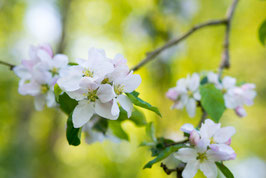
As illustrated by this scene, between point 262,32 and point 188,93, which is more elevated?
point 262,32

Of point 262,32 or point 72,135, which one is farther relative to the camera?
point 262,32

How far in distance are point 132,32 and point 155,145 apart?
3712 mm

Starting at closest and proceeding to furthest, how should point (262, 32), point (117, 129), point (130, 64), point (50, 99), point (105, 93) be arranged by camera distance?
point (105, 93) < point (50, 99) < point (117, 129) < point (262, 32) < point (130, 64)

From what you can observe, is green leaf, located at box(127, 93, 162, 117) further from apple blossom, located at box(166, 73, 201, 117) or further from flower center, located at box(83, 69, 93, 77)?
apple blossom, located at box(166, 73, 201, 117)

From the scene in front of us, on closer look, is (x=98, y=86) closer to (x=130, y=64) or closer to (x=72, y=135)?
(x=72, y=135)

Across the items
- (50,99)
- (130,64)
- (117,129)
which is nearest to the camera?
(50,99)

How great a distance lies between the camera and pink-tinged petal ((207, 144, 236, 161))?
0.75 metres

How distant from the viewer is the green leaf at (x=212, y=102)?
968 millimetres

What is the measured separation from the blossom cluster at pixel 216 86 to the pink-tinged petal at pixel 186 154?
1.23 feet

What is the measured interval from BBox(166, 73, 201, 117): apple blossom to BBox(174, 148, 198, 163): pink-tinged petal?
37 cm

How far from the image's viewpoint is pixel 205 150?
0.77m

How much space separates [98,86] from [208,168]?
17.3 inches

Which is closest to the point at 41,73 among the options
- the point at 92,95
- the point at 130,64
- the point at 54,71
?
the point at 54,71

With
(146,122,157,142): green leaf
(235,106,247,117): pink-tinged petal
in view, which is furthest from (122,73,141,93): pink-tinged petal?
(235,106,247,117): pink-tinged petal
